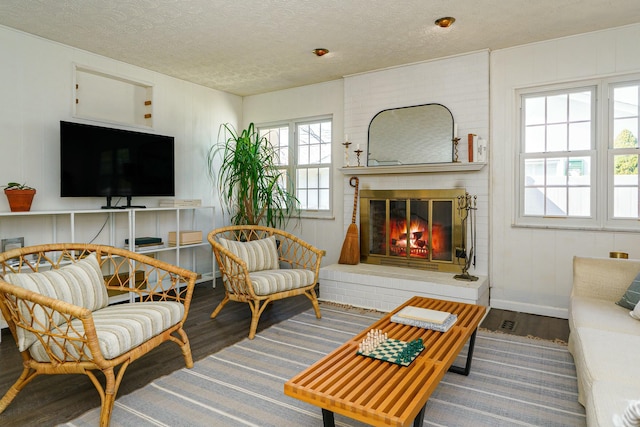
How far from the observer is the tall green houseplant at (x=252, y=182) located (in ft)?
15.6

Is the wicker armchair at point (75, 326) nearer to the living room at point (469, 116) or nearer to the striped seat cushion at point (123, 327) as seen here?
the striped seat cushion at point (123, 327)

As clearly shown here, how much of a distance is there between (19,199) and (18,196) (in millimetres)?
26

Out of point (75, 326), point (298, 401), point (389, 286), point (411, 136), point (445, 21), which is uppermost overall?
point (445, 21)

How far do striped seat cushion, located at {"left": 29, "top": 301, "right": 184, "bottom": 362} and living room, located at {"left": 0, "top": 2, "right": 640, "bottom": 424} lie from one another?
6.38 feet

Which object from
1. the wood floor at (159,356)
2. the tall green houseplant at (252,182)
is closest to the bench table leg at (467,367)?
the wood floor at (159,356)

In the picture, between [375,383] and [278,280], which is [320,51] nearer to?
[278,280]

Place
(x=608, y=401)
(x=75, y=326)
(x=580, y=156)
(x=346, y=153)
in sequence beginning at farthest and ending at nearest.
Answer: (x=346, y=153)
(x=580, y=156)
(x=75, y=326)
(x=608, y=401)

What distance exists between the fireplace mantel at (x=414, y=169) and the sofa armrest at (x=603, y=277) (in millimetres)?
1343

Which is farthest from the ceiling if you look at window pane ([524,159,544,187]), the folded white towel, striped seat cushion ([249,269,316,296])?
the folded white towel

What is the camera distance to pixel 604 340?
198cm

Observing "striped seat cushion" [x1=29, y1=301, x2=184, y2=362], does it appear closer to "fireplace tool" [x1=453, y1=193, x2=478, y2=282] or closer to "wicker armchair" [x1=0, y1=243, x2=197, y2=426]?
"wicker armchair" [x1=0, y1=243, x2=197, y2=426]

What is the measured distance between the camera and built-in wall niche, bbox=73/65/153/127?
13.3ft

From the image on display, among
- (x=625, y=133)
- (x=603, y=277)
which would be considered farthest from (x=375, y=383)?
(x=625, y=133)

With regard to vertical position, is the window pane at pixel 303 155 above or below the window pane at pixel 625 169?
above
